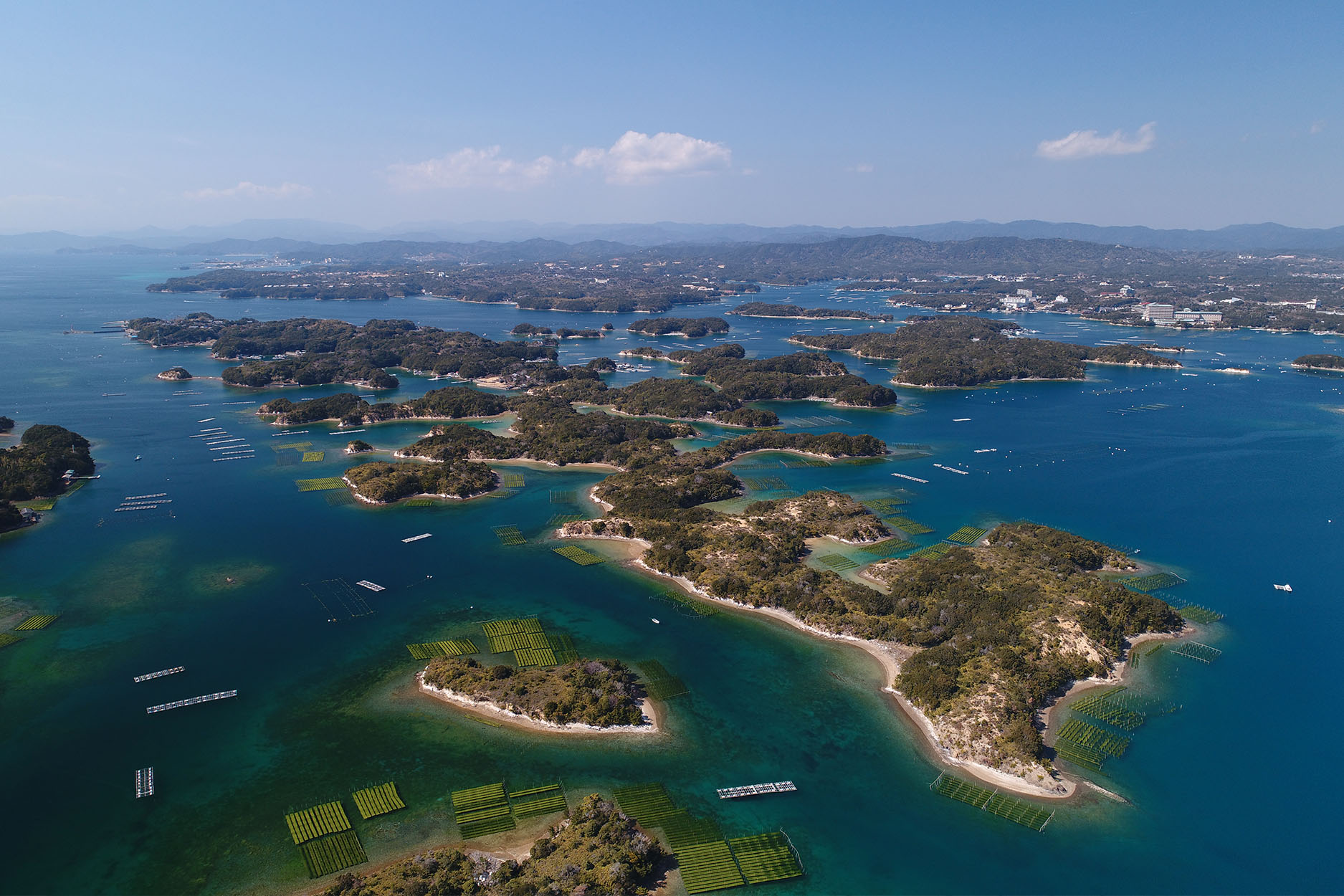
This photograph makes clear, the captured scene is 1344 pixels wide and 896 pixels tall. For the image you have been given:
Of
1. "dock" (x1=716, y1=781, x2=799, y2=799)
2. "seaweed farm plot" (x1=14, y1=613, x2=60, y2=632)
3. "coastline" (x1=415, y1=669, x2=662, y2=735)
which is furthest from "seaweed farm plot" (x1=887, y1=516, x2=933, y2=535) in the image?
"seaweed farm plot" (x1=14, y1=613, x2=60, y2=632)

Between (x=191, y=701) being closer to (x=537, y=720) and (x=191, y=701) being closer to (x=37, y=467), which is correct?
(x=537, y=720)

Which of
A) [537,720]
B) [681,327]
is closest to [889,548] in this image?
[537,720]

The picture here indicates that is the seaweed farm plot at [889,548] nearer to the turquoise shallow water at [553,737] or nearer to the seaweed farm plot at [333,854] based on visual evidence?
the turquoise shallow water at [553,737]

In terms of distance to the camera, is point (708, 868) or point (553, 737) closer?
point (708, 868)

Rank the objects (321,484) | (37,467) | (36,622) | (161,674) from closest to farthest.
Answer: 1. (161,674)
2. (36,622)
3. (37,467)
4. (321,484)

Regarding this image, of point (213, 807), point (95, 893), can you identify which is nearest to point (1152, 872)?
point (213, 807)

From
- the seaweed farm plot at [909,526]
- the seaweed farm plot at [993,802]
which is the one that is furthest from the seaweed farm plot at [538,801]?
the seaweed farm plot at [909,526]
